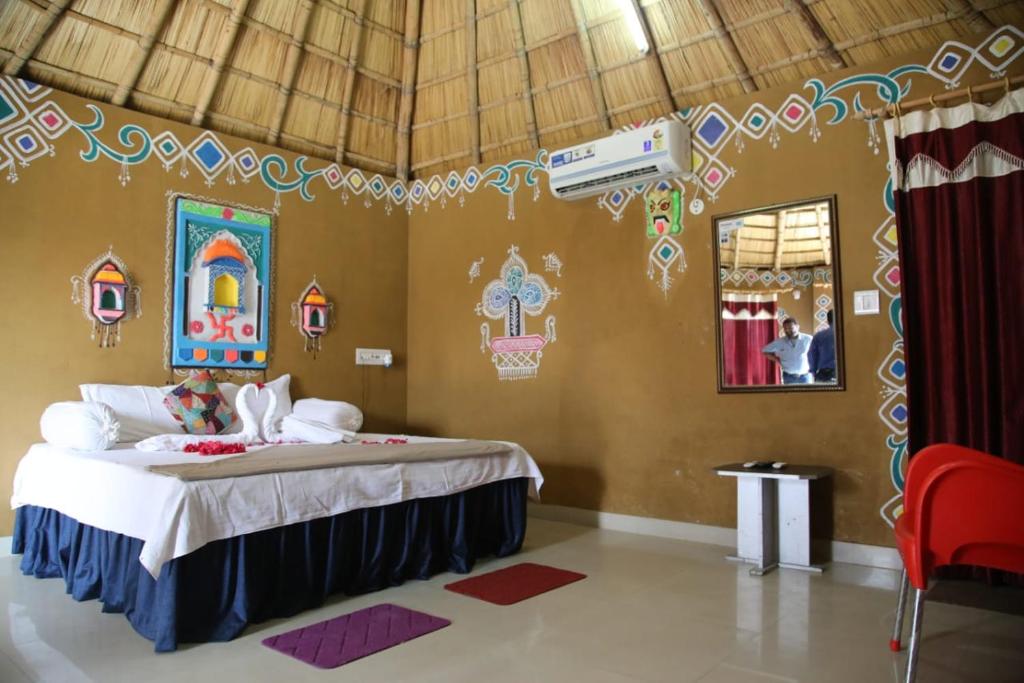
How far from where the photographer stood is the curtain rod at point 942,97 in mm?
3336

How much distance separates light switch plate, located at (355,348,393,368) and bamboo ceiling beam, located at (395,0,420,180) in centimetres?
149

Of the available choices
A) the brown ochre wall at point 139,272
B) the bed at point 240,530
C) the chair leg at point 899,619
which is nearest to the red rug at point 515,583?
the bed at point 240,530

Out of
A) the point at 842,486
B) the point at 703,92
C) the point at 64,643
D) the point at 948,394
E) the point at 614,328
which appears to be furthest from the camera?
the point at 614,328

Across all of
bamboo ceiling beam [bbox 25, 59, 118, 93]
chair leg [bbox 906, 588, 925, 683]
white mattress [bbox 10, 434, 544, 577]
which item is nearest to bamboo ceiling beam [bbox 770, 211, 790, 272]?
white mattress [bbox 10, 434, 544, 577]

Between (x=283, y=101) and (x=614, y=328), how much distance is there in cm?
286

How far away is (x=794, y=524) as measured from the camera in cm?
369

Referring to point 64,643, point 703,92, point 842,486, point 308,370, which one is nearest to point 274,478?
point 64,643

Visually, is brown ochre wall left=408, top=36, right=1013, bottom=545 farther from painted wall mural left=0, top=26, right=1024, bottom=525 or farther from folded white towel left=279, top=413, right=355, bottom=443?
folded white towel left=279, top=413, right=355, bottom=443

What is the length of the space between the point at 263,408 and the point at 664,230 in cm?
283

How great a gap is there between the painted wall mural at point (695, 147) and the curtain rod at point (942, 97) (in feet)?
0.31

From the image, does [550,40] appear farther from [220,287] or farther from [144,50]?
[220,287]

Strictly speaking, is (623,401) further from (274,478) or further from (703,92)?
(274,478)

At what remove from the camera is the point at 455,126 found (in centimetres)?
555

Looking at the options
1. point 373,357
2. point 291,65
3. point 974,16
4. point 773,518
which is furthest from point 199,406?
point 974,16
